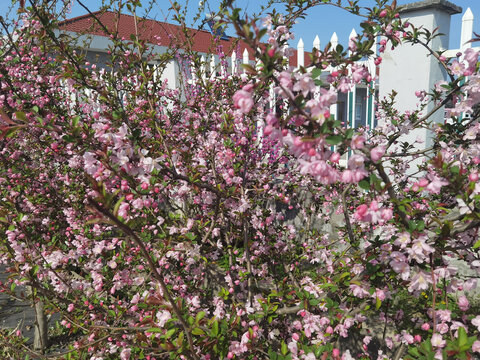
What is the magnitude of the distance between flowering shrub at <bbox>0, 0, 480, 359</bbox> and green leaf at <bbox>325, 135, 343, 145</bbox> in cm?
1

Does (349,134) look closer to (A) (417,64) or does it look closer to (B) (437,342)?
(B) (437,342)

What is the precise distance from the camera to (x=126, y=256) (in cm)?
297

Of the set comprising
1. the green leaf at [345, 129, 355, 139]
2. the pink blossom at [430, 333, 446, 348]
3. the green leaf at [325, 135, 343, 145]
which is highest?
the green leaf at [345, 129, 355, 139]

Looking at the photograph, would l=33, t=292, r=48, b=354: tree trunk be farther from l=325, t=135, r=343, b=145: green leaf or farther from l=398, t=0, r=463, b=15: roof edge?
l=398, t=0, r=463, b=15: roof edge

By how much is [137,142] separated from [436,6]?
12.3 feet

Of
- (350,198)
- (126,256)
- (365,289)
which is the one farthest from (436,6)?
(126,256)

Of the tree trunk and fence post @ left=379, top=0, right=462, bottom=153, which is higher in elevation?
fence post @ left=379, top=0, right=462, bottom=153

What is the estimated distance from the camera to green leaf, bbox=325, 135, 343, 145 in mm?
1033

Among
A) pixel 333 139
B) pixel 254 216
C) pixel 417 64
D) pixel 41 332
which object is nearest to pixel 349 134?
pixel 333 139

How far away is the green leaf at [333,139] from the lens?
1033mm

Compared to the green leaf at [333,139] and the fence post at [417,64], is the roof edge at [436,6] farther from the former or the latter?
the green leaf at [333,139]

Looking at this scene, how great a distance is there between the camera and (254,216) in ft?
9.93

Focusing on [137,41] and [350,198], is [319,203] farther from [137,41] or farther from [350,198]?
[137,41]

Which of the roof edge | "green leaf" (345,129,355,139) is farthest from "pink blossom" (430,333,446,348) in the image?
the roof edge
